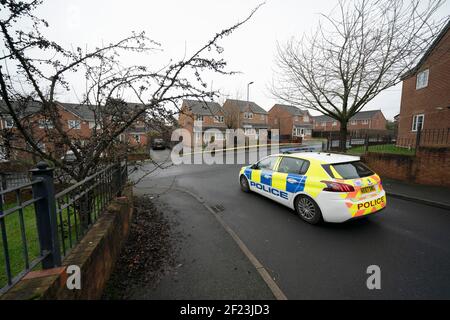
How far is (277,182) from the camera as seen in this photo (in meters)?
5.23

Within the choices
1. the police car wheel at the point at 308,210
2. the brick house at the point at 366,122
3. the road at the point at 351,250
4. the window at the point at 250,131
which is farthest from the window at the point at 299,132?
the police car wheel at the point at 308,210

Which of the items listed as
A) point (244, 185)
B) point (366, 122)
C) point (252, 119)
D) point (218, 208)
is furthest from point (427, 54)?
point (366, 122)

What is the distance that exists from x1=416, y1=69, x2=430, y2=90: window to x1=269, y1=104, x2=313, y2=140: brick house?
96.3 ft

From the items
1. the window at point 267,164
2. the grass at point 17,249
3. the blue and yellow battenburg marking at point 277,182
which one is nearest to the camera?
the grass at point 17,249

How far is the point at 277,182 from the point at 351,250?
221 cm

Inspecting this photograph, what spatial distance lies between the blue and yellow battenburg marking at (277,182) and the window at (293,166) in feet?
0.43

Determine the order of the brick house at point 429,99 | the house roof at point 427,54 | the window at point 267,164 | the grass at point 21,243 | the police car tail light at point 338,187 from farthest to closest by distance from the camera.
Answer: the brick house at point 429,99
the house roof at point 427,54
the window at point 267,164
the police car tail light at point 338,187
the grass at point 21,243

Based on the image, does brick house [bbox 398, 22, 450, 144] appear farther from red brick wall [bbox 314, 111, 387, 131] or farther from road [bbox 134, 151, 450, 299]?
red brick wall [bbox 314, 111, 387, 131]

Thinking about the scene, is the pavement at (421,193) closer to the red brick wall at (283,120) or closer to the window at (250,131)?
the window at (250,131)

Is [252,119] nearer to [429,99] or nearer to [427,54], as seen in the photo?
[429,99]

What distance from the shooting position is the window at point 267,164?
572 cm

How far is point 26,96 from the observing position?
3307mm
